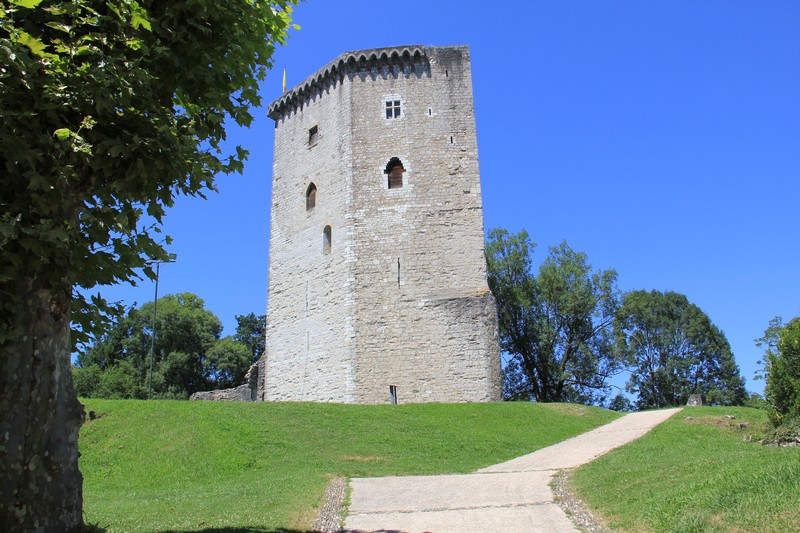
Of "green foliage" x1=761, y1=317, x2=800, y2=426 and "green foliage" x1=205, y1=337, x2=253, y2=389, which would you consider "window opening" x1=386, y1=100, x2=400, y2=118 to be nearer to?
"green foliage" x1=761, y1=317, x2=800, y2=426

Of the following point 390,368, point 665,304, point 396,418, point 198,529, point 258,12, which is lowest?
point 198,529

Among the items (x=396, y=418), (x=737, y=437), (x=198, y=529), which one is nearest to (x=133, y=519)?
(x=198, y=529)

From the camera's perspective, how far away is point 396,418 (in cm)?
1770

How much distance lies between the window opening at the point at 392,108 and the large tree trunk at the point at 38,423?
2075 cm

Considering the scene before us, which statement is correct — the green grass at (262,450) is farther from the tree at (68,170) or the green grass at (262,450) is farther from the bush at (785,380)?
the bush at (785,380)

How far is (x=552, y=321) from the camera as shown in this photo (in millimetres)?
38438

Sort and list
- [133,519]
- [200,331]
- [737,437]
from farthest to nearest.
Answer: [200,331], [737,437], [133,519]

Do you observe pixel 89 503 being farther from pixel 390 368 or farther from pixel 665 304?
pixel 665 304

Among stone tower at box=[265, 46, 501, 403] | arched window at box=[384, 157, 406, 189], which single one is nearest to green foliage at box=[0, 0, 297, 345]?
stone tower at box=[265, 46, 501, 403]

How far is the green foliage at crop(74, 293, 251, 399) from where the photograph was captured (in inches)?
1833

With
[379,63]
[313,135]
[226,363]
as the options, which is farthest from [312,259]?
[226,363]

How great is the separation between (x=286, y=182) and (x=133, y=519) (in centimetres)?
2090

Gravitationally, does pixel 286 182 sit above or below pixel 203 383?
above

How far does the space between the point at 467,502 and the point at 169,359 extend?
143 feet
